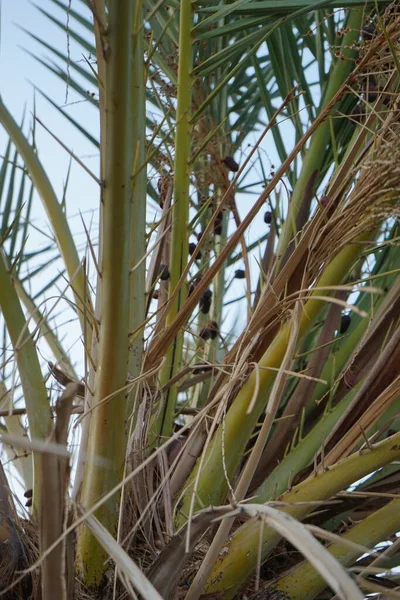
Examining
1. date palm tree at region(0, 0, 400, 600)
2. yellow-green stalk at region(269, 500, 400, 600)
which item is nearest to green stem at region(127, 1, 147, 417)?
date palm tree at region(0, 0, 400, 600)

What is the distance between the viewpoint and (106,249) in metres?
0.75

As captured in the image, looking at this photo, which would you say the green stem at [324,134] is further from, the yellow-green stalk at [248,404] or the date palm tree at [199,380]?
the yellow-green stalk at [248,404]

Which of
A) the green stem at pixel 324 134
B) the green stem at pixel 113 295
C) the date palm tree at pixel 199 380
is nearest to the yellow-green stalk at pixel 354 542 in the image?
the date palm tree at pixel 199 380

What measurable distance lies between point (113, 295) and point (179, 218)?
1.03ft

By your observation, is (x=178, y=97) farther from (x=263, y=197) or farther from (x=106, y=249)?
(x=106, y=249)

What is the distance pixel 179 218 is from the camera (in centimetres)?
105

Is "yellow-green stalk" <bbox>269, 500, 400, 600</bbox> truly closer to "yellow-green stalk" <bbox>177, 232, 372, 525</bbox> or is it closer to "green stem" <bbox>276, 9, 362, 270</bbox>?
"yellow-green stalk" <bbox>177, 232, 372, 525</bbox>

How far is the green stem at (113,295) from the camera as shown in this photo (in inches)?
28.0

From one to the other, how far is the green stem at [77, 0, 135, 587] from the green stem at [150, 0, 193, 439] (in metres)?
0.22

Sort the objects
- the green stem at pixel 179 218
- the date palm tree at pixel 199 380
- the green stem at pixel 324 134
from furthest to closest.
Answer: the green stem at pixel 324 134 → the green stem at pixel 179 218 → the date palm tree at pixel 199 380

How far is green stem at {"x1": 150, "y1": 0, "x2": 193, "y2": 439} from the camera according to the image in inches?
40.9

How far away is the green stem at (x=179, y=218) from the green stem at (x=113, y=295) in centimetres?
22

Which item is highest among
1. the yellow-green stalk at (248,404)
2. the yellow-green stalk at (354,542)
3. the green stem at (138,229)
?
the green stem at (138,229)

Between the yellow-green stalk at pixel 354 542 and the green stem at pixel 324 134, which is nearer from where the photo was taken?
the yellow-green stalk at pixel 354 542
